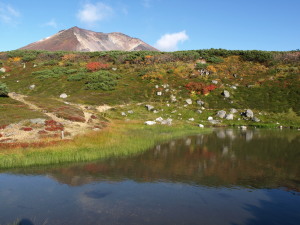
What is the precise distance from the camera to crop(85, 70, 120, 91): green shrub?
225 ft

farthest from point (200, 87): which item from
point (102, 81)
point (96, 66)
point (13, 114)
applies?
point (13, 114)

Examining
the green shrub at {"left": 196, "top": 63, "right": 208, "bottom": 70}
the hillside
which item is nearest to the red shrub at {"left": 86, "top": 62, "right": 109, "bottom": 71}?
the hillside

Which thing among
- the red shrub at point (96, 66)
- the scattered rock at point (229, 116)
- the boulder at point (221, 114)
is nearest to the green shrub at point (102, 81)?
the red shrub at point (96, 66)

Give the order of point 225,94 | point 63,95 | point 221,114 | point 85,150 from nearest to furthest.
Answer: point 85,150 < point 221,114 < point 225,94 < point 63,95

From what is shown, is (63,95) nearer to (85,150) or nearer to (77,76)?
(77,76)

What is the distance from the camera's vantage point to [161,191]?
56.4 feet

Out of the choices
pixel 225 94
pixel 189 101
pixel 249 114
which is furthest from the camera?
pixel 225 94

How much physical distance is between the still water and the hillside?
11.1m

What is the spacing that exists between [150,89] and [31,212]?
178ft

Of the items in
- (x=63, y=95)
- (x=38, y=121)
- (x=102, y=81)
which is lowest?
(x=38, y=121)

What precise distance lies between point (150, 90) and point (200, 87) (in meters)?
12.8

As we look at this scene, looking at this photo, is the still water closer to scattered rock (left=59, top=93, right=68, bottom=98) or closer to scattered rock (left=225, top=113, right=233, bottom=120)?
scattered rock (left=225, top=113, right=233, bottom=120)

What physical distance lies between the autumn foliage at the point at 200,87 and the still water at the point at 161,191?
1463 inches

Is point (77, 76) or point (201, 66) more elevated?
point (201, 66)
